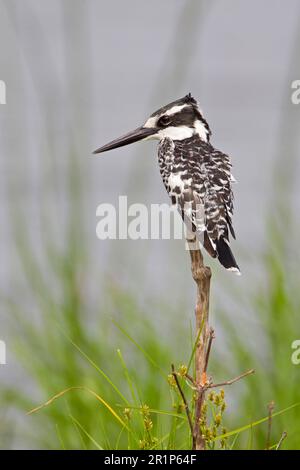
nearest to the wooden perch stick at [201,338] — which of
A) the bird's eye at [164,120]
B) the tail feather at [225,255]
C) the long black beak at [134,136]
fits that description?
the tail feather at [225,255]

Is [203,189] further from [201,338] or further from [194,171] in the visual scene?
[201,338]

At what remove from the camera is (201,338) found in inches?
85.7

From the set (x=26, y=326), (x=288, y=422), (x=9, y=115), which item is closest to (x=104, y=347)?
(x=26, y=326)

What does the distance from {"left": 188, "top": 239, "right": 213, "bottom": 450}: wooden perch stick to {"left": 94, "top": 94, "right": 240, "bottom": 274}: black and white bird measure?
0.06 meters

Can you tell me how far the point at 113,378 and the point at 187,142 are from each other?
1.44m

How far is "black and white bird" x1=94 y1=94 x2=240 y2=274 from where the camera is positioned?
2.39 metres

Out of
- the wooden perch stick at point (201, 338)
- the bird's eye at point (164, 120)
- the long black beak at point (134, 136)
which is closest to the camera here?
the wooden perch stick at point (201, 338)

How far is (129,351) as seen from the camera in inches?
159

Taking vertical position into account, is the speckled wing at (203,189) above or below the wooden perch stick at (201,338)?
above

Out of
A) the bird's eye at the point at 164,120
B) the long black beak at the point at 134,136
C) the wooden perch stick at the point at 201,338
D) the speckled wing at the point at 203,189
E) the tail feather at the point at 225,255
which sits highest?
the bird's eye at the point at 164,120

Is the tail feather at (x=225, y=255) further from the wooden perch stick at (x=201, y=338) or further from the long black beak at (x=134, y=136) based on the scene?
the long black beak at (x=134, y=136)

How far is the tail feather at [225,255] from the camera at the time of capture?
2189 mm
